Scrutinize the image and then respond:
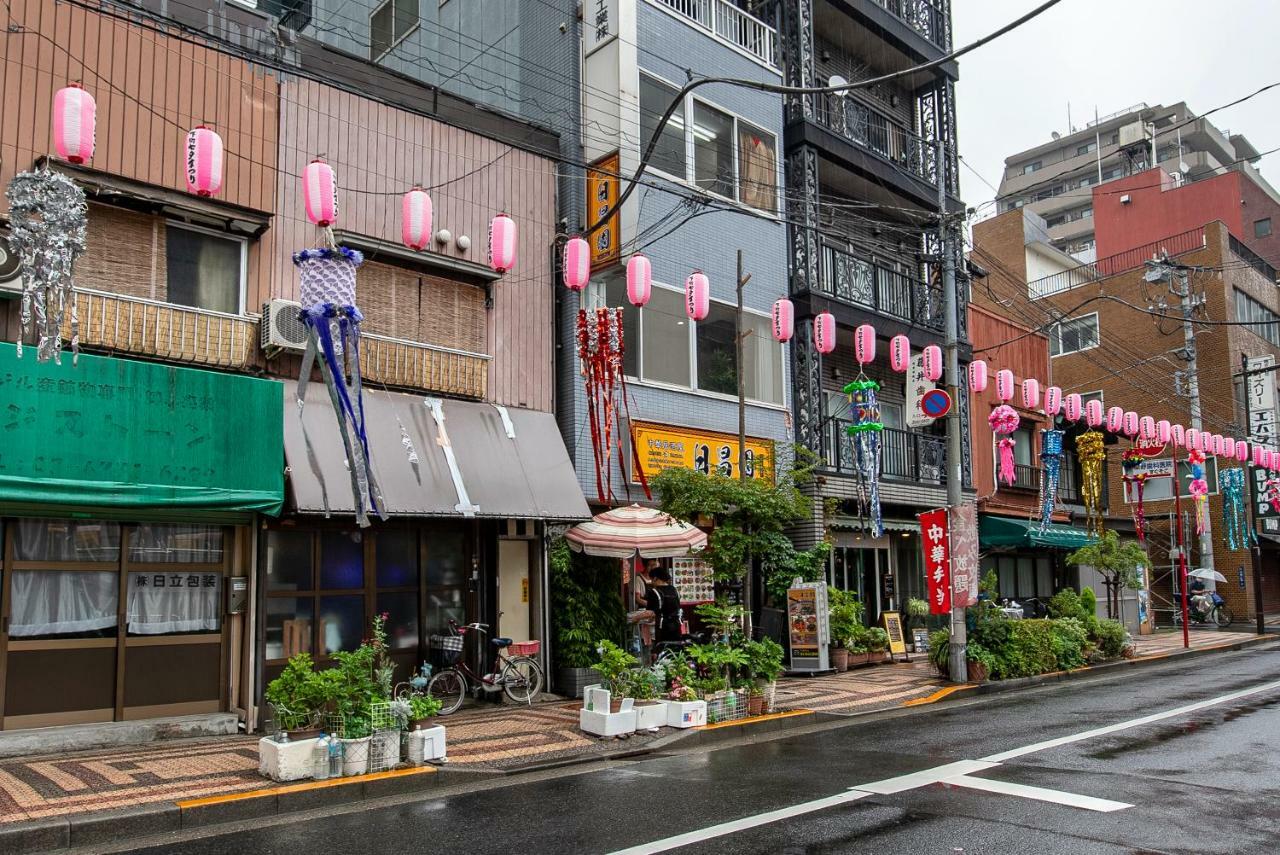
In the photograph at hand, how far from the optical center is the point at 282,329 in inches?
488

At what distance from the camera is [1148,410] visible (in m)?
38.1

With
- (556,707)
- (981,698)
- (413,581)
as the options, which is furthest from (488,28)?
(981,698)

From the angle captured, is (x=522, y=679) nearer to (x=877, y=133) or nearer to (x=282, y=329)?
(x=282, y=329)

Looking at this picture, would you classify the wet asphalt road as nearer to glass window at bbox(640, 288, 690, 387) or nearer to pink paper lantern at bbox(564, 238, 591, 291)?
pink paper lantern at bbox(564, 238, 591, 291)

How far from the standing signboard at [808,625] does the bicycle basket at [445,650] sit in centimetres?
702

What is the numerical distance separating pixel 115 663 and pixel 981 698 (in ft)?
41.9

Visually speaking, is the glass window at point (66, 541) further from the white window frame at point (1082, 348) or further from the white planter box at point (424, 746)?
the white window frame at point (1082, 348)

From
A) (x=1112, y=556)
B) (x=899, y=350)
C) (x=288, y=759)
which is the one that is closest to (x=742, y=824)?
(x=288, y=759)

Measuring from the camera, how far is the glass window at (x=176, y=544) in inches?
463

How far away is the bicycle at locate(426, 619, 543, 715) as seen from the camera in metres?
13.5

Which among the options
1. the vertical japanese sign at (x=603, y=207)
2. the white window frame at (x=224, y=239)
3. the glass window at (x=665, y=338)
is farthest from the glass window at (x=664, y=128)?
the white window frame at (x=224, y=239)

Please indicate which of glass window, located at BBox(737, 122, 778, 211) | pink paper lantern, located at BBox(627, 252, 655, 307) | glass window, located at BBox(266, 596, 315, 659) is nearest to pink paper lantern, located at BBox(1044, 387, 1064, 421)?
glass window, located at BBox(737, 122, 778, 211)

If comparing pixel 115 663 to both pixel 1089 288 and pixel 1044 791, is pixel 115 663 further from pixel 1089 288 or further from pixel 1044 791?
pixel 1089 288

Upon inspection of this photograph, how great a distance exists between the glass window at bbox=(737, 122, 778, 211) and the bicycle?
10.1m
